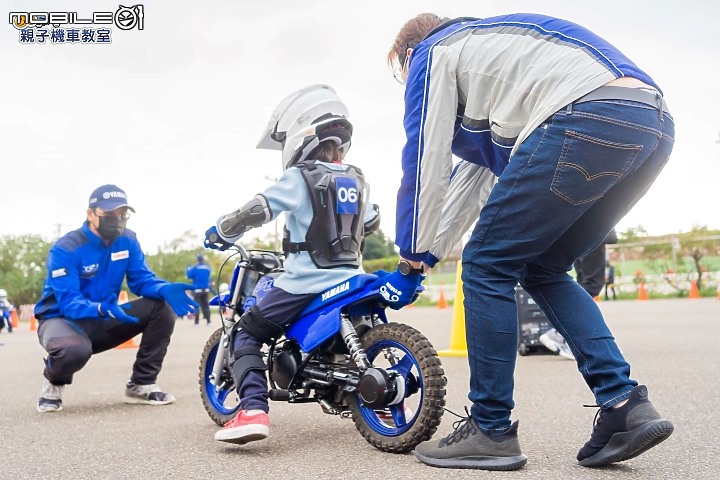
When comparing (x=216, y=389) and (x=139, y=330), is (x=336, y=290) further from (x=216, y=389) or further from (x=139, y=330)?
(x=139, y=330)

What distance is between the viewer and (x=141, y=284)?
6023 mm

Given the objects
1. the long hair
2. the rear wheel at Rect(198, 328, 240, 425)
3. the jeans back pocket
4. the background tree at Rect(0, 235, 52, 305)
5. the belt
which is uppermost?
the long hair

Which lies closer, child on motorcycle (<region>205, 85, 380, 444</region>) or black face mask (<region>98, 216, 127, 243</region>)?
child on motorcycle (<region>205, 85, 380, 444</region>)

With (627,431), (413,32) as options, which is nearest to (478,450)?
(627,431)

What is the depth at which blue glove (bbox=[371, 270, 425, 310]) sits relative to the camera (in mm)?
3377

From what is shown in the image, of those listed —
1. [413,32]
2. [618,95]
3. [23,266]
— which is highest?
[413,32]

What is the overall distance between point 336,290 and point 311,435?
0.84m

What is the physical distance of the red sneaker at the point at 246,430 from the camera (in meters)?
3.63

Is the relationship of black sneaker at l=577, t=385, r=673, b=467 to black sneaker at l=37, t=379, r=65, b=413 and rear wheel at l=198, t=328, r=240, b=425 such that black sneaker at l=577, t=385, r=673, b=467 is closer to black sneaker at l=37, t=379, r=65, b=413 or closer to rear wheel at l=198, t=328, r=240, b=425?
rear wheel at l=198, t=328, r=240, b=425

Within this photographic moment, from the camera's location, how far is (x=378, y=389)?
3.47 metres

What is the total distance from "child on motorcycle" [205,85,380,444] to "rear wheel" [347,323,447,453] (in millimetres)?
404

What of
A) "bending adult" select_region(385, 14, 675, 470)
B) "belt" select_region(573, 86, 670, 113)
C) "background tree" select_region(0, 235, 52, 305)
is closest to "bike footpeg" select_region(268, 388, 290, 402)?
"bending adult" select_region(385, 14, 675, 470)

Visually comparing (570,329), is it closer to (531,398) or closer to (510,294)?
(510,294)

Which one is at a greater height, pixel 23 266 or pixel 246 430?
pixel 246 430
